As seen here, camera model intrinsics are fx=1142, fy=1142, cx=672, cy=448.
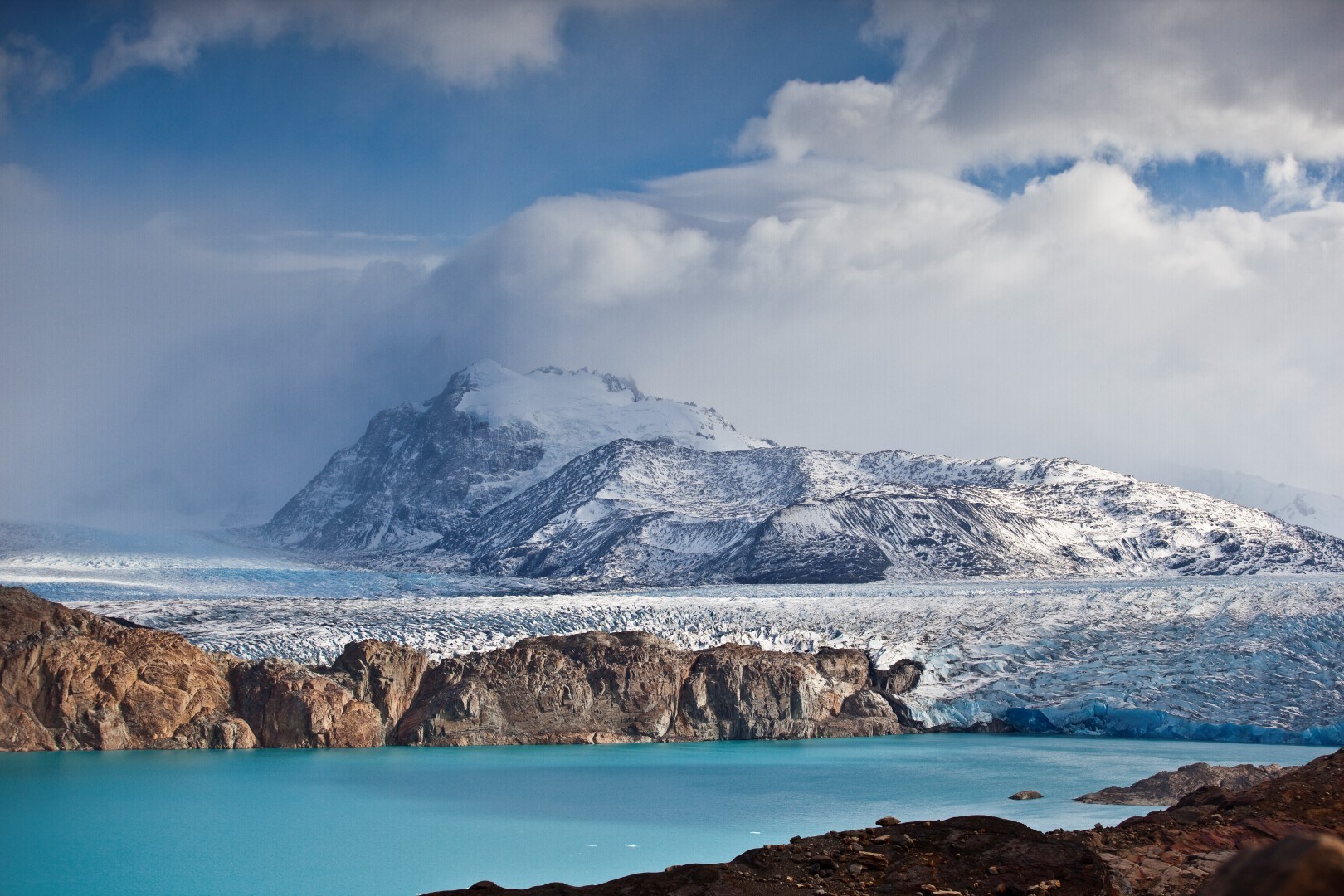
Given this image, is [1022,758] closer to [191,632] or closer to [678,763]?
[678,763]

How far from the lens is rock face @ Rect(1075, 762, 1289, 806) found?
57.6ft

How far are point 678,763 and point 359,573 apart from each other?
36.7 m

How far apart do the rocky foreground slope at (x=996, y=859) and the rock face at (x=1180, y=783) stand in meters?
7.42

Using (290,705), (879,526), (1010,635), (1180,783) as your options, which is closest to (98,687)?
(290,705)

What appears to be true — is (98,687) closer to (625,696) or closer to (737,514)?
(625,696)

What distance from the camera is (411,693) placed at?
104 ft

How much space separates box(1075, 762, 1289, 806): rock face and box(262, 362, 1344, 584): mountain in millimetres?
41298

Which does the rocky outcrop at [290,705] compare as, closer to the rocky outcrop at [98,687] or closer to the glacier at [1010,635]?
the rocky outcrop at [98,687]

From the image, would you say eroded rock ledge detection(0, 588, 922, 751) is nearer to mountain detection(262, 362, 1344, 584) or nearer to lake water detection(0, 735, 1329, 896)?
lake water detection(0, 735, 1329, 896)

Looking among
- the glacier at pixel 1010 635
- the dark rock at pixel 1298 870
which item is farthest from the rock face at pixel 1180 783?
the dark rock at pixel 1298 870

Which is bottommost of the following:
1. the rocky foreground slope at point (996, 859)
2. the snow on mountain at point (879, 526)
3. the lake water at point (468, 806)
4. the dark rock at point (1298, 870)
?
the lake water at point (468, 806)

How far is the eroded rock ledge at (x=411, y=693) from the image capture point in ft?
87.7

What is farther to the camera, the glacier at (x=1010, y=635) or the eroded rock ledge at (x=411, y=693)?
the glacier at (x=1010, y=635)

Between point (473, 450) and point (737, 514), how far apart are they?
4657 cm
